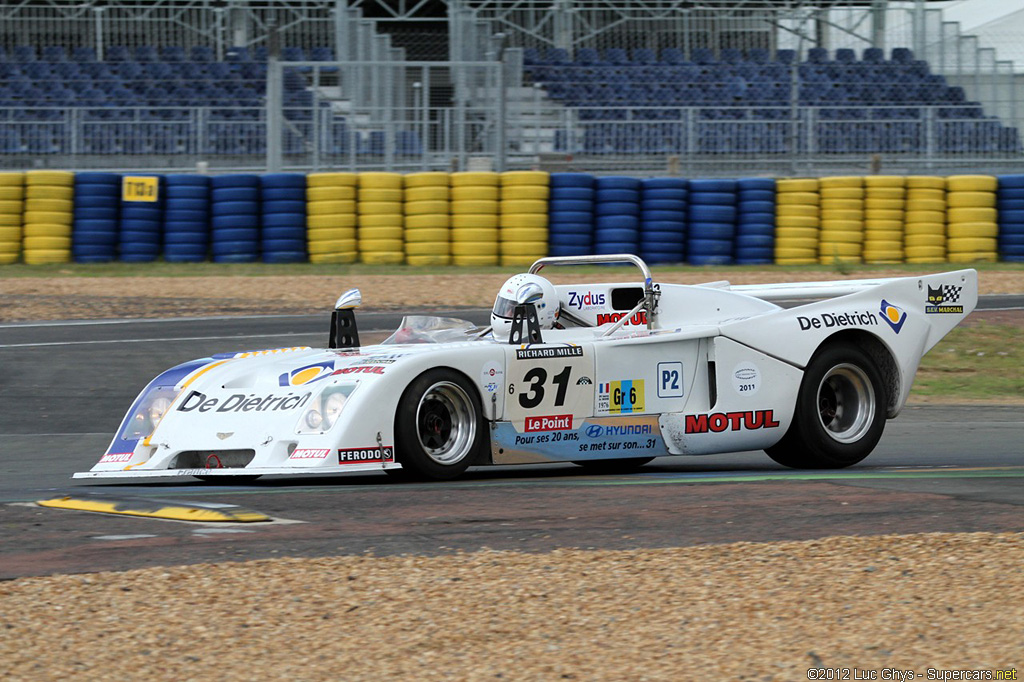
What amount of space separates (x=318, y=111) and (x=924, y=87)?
12007mm

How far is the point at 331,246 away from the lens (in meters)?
20.5

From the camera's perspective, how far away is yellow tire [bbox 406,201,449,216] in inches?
800

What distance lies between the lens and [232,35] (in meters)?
27.9

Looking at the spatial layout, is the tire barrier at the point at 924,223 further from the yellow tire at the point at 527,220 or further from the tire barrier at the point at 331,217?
the tire barrier at the point at 331,217

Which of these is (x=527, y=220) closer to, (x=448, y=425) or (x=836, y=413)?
(x=836, y=413)

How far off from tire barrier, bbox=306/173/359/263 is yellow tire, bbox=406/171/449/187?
0.80 m

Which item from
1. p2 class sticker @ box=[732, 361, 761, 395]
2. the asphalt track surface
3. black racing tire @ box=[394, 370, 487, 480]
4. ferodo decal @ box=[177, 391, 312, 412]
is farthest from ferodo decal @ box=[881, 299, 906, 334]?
ferodo decal @ box=[177, 391, 312, 412]

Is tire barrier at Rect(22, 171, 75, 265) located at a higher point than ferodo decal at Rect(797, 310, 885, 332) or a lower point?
higher

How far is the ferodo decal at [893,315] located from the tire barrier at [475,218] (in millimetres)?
11793

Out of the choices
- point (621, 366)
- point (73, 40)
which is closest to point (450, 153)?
point (73, 40)

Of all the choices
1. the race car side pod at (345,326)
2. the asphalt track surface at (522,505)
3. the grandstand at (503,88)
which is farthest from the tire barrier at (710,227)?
the race car side pod at (345,326)

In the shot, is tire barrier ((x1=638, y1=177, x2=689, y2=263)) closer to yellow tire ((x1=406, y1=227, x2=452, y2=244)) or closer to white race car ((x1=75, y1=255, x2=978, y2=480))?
yellow tire ((x1=406, y1=227, x2=452, y2=244))

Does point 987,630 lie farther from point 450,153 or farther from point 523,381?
point 450,153

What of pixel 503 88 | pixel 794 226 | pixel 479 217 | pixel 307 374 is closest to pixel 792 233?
pixel 794 226
